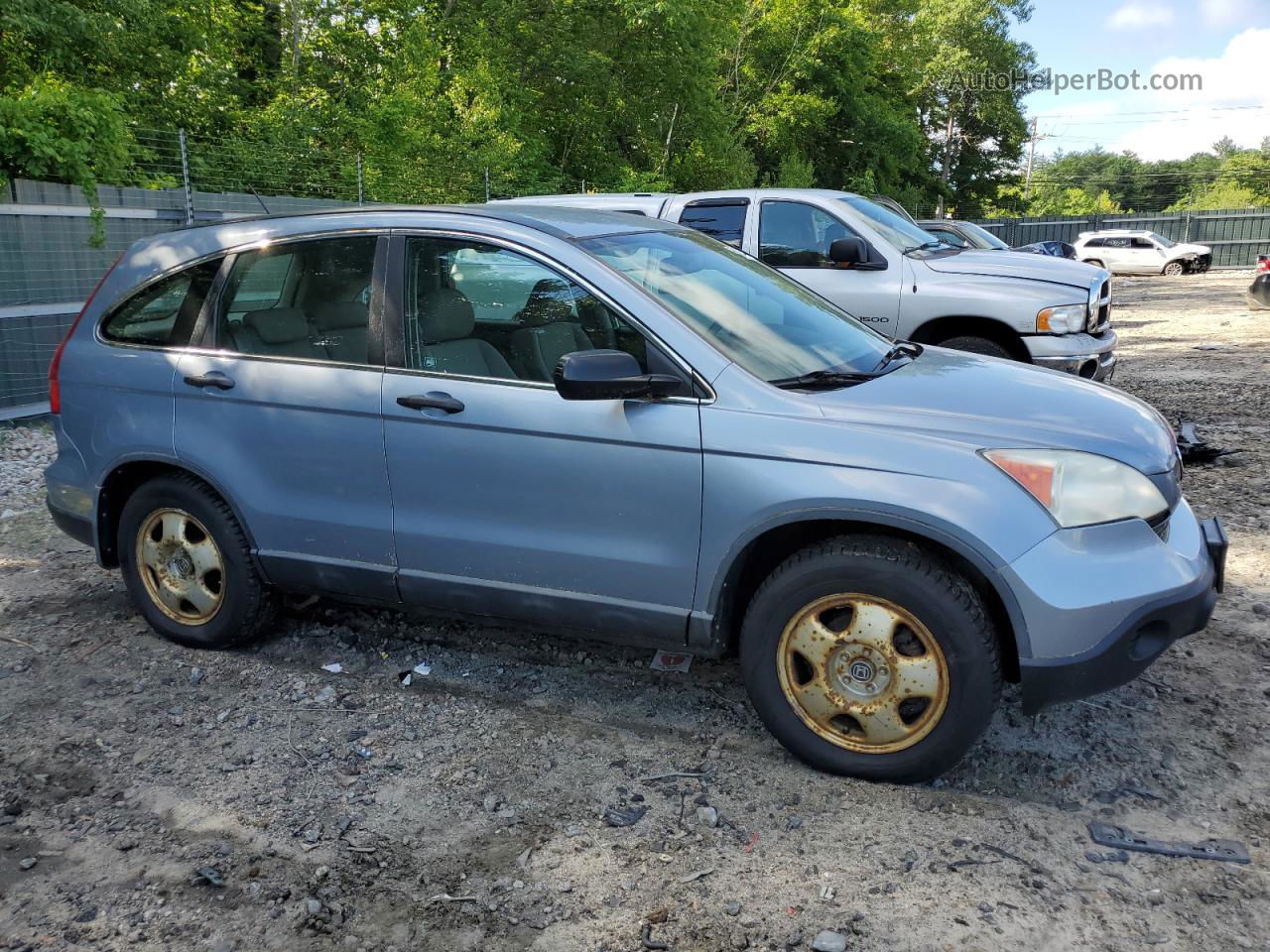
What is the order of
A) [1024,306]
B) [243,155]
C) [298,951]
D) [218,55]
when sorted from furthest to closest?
[218,55] → [243,155] → [1024,306] → [298,951]

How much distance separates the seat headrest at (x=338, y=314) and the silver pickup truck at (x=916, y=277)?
12.4 ft

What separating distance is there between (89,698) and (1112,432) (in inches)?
153

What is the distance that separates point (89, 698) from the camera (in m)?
4.12

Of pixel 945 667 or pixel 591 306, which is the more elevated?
pixel 591 306

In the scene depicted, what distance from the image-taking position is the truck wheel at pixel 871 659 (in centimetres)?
309

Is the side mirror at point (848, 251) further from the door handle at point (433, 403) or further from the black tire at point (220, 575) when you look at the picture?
the black tire at point (220, 575)

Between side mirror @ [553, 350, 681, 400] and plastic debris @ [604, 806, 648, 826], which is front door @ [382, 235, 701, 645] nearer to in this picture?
side mirror @ [553, 350, 681, 400]

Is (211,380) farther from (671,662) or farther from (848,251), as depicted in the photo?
(848,251)

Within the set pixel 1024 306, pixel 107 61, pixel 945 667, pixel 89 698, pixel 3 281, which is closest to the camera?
pixel 945 667

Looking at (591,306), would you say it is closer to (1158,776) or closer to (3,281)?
(1158,776)

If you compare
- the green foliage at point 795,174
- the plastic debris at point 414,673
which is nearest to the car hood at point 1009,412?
the plastic debris at point 414,673

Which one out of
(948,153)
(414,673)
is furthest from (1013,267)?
(948,153)

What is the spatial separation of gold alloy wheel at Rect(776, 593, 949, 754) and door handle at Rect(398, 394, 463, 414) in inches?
54.8

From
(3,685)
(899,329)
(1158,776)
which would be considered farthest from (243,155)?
(1158,776)
